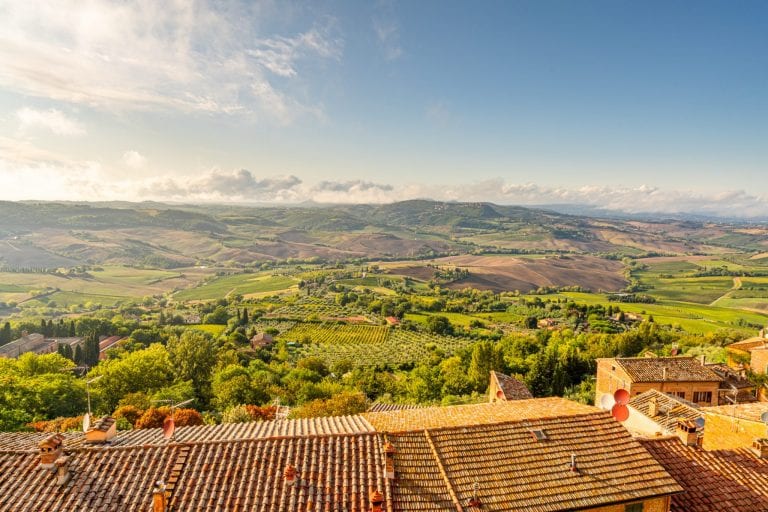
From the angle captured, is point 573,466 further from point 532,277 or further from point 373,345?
point 532,277

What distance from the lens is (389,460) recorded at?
1284 centimetres

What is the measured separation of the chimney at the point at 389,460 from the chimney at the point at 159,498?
5.92 meters

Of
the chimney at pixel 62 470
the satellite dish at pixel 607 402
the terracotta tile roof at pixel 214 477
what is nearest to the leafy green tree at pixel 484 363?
the satellite dish at pixel 607 402

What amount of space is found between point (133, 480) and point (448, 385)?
39.1 metres

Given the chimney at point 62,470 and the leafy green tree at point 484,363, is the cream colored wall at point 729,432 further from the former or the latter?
the leafy green tree at point 484,363

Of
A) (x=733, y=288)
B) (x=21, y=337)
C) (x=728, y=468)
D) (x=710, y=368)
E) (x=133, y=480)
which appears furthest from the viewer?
(x=733, y=288)

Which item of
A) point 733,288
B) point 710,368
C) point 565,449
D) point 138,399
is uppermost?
point 565,449

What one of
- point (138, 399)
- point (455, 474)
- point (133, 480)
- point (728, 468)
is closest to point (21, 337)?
point (138, 399)

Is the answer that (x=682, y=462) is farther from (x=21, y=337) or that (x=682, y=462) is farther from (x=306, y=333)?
(x=21, y=337)

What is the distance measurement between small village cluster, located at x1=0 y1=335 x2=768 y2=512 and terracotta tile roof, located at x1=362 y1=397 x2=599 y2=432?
8 cm

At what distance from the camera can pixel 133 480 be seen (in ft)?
40.4

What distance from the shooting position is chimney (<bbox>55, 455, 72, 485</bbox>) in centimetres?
1210

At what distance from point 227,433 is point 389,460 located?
6.57 meters

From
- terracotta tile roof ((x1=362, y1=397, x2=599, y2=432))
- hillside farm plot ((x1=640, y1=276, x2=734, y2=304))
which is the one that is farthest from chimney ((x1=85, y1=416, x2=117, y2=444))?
hillside farm plot ((x1=640, y1=276, x2=734, y2=304))
